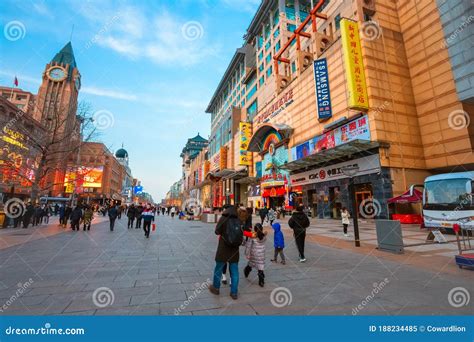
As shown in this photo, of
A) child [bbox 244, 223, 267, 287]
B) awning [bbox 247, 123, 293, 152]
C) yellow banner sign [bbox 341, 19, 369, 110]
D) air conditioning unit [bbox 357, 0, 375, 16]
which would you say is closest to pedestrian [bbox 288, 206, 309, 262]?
child [bbox 244, 223, 267, 287]

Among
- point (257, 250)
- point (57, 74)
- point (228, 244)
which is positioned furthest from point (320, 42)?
point (57, 74)

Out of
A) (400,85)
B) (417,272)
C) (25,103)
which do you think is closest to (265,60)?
(400,85)

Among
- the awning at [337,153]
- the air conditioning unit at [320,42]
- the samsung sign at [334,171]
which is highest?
the air conditioning unit at [320,42]

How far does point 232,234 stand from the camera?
4312 millimetres

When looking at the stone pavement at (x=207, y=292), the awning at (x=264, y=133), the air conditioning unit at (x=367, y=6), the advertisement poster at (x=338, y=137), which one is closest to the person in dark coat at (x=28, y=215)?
the stone pavement at (x=207, y=292)

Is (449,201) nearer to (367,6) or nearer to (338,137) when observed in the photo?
(338,137)

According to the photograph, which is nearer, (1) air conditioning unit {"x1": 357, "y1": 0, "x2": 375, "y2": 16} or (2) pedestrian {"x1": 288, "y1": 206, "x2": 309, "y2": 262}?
(2) pedestrian {"x1": 288, "y1": 206, "x2": 309, "y2": 262}

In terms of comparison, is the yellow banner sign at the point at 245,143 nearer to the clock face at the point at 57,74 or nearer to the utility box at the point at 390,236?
the utility box at the point at 390,236

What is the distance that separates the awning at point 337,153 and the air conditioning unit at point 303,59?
40.3ft

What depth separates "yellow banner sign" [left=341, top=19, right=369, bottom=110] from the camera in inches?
793

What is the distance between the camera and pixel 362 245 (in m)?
9.60

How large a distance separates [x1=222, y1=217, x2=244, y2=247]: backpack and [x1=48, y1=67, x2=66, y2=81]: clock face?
271 feet

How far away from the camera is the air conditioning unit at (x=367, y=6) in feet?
74.6

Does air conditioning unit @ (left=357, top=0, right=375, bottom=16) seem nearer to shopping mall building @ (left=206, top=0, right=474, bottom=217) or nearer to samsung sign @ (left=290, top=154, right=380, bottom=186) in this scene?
shopping mall building @ (left=206, top=0, right=474, bottom=217)
